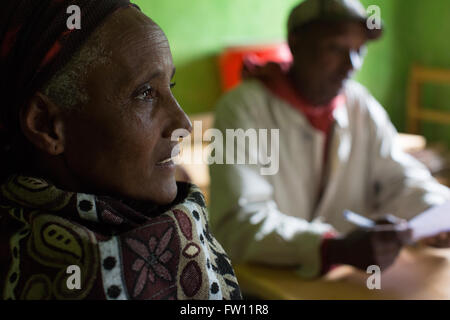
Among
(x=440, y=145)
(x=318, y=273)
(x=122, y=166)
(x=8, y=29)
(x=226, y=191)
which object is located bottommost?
(x=440, y=145)

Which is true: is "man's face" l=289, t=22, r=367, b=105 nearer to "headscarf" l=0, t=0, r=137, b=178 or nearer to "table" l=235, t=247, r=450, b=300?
"table" l=235, t=247, r=450, b=300

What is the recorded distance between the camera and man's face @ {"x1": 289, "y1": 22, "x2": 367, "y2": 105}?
59.7 inches

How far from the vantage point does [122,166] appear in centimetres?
69

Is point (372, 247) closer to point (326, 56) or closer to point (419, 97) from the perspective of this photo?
point (326, 56)

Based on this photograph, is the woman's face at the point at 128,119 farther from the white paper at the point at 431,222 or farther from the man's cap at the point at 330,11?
the man's cap at the point at 330,11

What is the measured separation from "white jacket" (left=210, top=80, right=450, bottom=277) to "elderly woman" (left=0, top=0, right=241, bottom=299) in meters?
0.65

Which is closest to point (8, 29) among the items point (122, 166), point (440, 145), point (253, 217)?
point (122, 166)

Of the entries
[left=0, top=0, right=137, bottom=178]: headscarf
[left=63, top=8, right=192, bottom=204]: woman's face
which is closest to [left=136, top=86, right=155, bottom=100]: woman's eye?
[left=63, top=8, right=192, bottom=204]: woman's face

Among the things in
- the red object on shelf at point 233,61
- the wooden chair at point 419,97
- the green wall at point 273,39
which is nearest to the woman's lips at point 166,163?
the green wall at point 273,39

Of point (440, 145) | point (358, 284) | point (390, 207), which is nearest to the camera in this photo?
point (358, 284)

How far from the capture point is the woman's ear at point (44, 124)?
26.2 inches

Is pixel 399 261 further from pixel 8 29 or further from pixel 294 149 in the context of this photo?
pixel 8 29

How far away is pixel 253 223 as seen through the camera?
52.9 inches

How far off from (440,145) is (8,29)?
12.3 feet
